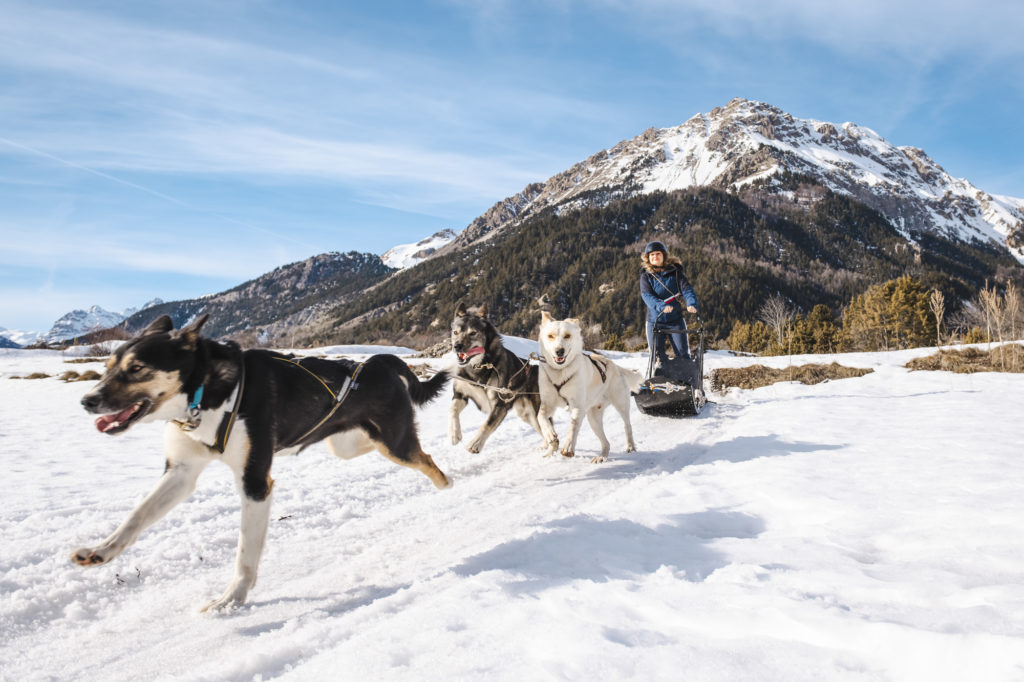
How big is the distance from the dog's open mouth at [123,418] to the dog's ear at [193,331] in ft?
1.19

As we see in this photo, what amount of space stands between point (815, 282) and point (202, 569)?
14889 centimetres

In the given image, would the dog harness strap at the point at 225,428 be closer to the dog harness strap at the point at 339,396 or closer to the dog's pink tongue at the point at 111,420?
the dog's pink tongue at the point at 111,420

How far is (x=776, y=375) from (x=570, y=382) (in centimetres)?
854

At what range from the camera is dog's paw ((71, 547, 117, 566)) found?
2484 mm

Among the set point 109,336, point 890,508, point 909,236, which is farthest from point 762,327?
point 909,236

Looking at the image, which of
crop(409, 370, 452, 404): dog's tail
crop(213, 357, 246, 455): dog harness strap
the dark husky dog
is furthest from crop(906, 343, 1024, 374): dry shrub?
crop(213, 357, 246, 455): dog harness strap

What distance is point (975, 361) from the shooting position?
12.9 metres

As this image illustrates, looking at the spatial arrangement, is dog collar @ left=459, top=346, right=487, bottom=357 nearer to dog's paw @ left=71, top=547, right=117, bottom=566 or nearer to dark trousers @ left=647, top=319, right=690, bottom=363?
dark trousers @ left=647, top=319, right=690, bottom=363

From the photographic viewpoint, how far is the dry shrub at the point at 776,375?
39.4ft

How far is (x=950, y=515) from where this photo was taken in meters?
3.18

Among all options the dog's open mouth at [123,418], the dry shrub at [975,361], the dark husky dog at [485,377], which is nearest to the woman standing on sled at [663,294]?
the dark husky dog at [485,377]

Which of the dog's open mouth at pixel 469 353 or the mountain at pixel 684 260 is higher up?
the mountain at pixel 684 260

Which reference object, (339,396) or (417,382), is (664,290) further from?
(339,396)

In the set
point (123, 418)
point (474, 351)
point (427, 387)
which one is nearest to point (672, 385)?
point (474, 351)
